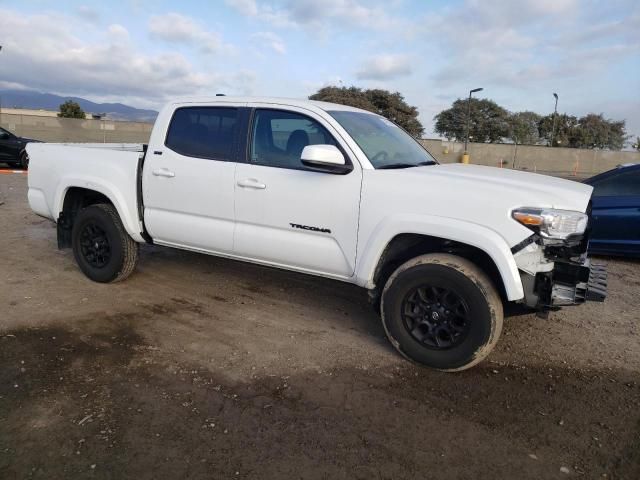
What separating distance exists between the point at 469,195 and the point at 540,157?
41.3m

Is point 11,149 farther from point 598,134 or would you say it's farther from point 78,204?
point 598,134

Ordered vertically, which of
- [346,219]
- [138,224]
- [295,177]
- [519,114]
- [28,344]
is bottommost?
[28,344]

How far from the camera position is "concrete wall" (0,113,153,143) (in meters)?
30.0

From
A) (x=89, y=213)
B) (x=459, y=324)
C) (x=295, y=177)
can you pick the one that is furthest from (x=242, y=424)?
(x=89, y=213)

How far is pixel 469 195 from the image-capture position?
3.42 meters

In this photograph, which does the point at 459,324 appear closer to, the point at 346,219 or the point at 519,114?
the point at 346,219

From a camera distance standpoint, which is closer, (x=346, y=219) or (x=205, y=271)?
(x=346, y=219)

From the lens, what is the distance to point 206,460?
102 inches

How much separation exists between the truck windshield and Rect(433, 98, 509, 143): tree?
199 feet

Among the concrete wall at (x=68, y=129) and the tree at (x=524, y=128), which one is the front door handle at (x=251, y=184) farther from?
the tree at (x=524, y=128)

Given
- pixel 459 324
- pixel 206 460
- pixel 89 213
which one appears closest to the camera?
pixel 206 460

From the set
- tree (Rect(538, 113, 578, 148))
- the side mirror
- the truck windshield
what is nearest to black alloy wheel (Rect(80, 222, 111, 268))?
the side mirror

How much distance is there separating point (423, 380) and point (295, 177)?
1.79m

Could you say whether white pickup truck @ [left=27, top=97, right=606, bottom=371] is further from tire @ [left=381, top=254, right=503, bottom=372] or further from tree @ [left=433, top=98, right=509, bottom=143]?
tree @ [left=433, top=98, right=509, bottom=143]
